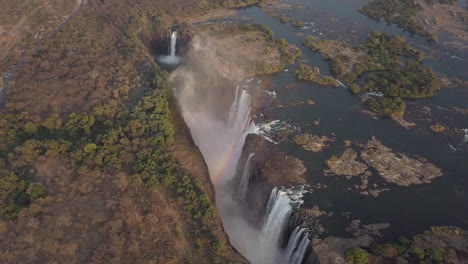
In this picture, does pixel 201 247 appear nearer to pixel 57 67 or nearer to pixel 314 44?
pixel 57 67

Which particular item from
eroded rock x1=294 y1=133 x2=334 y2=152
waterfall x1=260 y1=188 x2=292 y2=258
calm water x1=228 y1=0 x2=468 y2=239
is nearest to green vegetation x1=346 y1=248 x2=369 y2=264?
calm water x1=228 y1=0 x2=468 y2=239

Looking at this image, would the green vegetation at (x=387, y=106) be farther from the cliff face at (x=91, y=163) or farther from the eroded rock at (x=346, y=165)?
the cliff face at (x=91, y=163)

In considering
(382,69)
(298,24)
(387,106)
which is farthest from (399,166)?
(298,24)

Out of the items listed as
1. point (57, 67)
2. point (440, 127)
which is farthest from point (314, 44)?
point (57, 67)

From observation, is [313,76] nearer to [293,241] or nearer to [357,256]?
[293,241]

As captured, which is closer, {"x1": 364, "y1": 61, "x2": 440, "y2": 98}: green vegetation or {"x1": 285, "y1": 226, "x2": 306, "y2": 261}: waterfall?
{"x1": 285, "y1": 226, "x2": 306, "y2": 261}: waterfall

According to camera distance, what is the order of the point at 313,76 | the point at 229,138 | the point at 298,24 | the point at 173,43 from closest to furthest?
the point at 229,138 < the point at 313,76 < the point at 173,43 < the point at 298,24

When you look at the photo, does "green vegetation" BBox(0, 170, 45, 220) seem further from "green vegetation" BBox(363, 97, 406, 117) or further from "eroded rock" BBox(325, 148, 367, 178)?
"green vegetation" BBox(363, 97, 406, 117)
